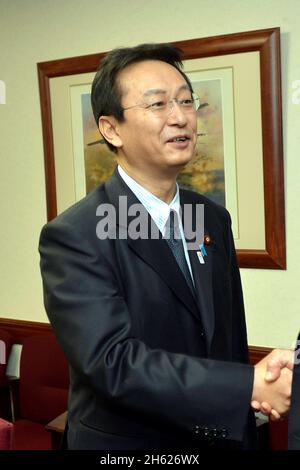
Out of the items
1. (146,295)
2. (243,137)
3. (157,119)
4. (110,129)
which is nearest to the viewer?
(146,295)

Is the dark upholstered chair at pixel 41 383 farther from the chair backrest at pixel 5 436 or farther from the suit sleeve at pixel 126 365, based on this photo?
the suit sleeve at pixel 126 365

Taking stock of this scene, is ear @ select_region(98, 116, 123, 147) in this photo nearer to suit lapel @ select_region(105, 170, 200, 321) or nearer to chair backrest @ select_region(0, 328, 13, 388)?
suit lapel @ select_region(105, 170, 200, 321)

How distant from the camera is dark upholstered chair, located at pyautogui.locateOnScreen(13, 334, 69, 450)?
3250mm

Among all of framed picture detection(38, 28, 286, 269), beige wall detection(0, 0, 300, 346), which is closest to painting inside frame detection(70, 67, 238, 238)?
framed picture detection(38, 28, 286, 269)

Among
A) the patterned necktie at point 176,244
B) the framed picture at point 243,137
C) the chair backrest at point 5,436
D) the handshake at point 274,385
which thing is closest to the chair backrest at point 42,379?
the framed picture at point 243,137

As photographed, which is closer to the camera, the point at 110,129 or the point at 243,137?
the point at 110,129

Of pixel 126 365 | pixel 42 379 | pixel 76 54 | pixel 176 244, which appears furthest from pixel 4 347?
pixel 126 365

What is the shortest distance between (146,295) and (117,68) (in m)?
0.65

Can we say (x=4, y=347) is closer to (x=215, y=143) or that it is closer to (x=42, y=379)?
(x=42, y=379)

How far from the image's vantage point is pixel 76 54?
325 cm

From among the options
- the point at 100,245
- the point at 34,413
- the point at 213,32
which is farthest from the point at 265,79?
the point at 34,413

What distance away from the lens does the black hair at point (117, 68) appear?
171 centimetres

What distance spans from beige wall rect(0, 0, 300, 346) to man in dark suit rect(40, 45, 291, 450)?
0.98m

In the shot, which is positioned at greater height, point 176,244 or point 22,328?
point 176,244
